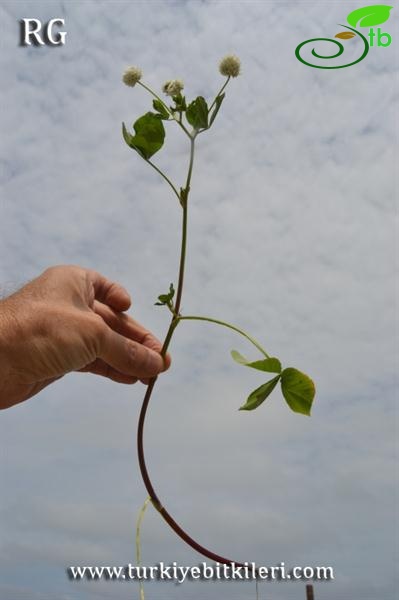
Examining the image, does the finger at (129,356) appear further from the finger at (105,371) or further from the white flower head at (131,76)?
the white flower head at (131,76)

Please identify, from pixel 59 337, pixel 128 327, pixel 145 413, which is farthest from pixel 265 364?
pixel 128 327

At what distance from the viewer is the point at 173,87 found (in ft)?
5.30

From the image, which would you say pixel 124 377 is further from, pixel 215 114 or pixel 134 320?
pixel 215 114

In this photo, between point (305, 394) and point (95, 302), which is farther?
point (95, 302)

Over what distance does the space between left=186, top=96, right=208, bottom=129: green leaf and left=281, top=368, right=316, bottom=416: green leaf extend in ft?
2.01

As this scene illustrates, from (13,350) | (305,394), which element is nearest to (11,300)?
(13,350)

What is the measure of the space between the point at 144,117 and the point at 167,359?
2.09ft

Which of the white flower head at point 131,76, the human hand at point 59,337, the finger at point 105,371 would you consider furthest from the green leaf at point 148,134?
the finger at point 105,371

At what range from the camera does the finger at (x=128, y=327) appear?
1922 millimetres

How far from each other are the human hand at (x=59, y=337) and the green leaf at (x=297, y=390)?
1.01 feet

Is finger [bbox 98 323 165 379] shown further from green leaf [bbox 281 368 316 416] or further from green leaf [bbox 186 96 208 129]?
green leaf [bbox 186 96 208 129]

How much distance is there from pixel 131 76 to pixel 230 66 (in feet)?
0.88

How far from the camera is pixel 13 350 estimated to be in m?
1.73

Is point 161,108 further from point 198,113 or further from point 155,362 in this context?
point 155,362
